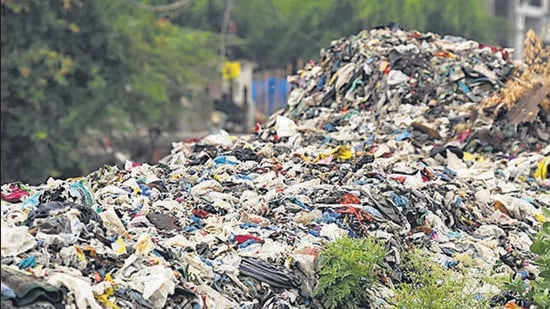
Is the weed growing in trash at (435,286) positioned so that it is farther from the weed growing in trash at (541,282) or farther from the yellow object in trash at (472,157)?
the yellow object in trash at (472,157)

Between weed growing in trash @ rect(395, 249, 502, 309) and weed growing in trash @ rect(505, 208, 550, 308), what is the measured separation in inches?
5.7

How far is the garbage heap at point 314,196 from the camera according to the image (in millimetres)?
5344

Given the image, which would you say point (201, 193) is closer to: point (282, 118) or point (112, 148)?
point (282, 118)

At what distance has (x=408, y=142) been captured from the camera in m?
10.6

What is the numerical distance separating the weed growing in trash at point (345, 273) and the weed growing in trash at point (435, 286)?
0.87 feet

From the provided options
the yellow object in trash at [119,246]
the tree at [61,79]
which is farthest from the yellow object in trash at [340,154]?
the tree at [61,79]

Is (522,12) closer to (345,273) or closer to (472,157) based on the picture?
(472,157)

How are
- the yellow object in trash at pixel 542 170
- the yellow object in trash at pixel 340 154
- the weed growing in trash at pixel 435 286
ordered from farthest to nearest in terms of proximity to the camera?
the yellow object in trash at pixel 542 170
the yellow object in trash at pixel 340 154
the weed growing in trash at pixel 435 286

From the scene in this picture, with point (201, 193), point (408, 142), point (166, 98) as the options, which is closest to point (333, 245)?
point (201, 193)

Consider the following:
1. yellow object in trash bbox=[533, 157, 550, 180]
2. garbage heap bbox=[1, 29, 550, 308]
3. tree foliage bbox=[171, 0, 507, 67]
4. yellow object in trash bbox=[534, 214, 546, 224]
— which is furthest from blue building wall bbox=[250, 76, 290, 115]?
yellow object in trash bbox=[534, 214, 546, 224]

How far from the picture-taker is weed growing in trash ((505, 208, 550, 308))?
6.30 m

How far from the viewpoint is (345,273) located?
5875mm

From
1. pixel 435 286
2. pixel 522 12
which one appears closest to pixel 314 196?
pixel 435 286

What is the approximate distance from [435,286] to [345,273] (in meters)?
0.61
